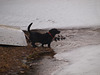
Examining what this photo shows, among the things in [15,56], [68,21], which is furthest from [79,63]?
[68,21]

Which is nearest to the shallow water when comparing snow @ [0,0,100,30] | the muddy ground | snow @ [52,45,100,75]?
the muddy ground

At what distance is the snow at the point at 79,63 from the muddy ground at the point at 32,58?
0.27m

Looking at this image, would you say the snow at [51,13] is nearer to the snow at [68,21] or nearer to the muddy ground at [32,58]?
the snow at [68,21]

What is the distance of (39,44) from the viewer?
7172 millimetres

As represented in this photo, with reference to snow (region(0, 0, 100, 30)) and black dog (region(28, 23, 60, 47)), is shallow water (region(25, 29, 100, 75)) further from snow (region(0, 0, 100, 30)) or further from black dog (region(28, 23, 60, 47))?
snow (region(0, 0, 100, 30))

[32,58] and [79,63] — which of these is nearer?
[79,63]

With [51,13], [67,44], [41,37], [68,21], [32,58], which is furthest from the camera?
[51,13]

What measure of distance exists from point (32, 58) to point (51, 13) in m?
7.17

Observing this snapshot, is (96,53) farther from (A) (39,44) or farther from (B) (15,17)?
(B) (15,17)

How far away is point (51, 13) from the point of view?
12094mm

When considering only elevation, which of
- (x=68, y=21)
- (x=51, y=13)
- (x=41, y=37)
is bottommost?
(x=41, y=37)

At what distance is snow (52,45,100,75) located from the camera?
3.92m

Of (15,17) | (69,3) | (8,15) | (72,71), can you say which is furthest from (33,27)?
(72,71)

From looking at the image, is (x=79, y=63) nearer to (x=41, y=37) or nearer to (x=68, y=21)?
(x=41, y=37)
